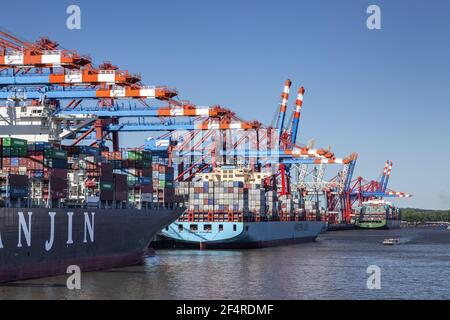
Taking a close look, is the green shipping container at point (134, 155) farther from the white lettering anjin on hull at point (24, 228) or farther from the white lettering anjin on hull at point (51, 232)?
the white lettering anjin on hull at point (24, 228)

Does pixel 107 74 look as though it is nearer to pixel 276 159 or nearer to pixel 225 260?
pixel 225 260

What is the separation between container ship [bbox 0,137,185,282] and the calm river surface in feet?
4.58

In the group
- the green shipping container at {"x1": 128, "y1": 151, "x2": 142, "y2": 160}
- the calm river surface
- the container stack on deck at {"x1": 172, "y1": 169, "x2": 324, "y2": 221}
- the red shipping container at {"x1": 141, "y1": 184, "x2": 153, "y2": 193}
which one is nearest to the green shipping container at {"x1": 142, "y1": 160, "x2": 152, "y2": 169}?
the green shipping container at {"x1": 128, "y1": 151, "x2": 142, "y2": 160}

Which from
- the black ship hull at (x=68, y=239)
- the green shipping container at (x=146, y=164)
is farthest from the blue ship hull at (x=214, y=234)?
the green shipping container at (x=146, y=164)

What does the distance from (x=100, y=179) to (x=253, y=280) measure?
12702 millimetres

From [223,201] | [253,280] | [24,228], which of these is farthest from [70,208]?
[223,201]

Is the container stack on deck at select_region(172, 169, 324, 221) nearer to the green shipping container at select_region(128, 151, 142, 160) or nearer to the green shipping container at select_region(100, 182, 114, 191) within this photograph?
the green shipping container at select_region(128, 151, 142, 160)

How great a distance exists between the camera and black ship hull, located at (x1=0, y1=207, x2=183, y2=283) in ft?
141

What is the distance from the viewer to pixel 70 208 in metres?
49.4

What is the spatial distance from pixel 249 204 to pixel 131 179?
29720 mm

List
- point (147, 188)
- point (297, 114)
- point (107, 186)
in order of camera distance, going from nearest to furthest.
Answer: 1. point (107, 186)
2. point (147, 188)
3. point (297, 114)

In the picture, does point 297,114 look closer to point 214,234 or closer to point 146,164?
point 214,234

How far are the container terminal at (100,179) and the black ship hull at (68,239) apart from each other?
0.23ft

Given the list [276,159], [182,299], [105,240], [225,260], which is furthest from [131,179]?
[276,159]
